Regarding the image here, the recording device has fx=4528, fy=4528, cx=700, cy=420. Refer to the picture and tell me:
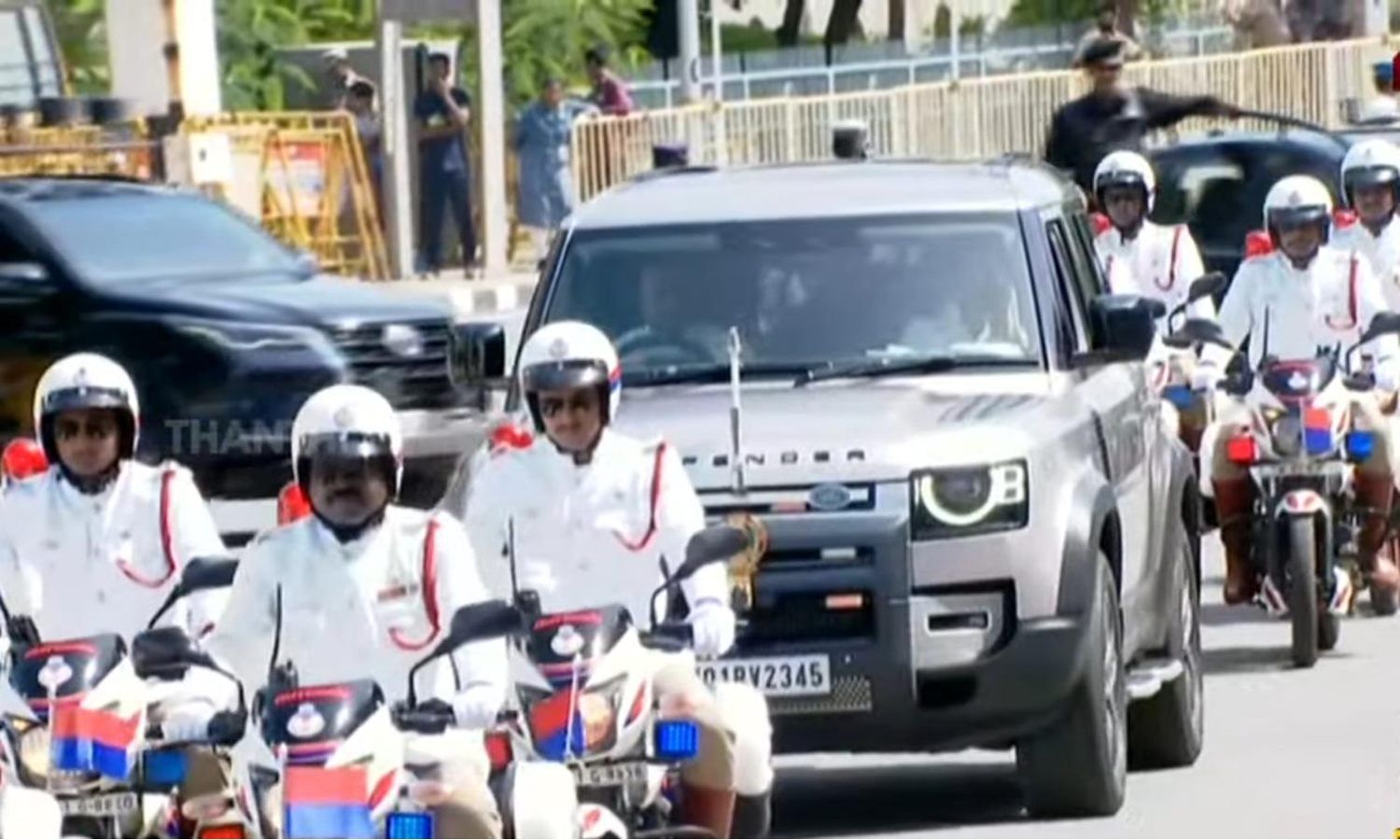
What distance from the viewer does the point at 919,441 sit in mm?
11844

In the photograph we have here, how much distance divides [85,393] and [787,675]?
259 cm

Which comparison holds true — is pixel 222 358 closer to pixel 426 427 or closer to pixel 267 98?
pixel 426 427

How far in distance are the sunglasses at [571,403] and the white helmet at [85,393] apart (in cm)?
93

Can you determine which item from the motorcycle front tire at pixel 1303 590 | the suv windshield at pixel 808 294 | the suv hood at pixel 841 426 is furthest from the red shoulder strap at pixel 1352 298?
the suv hood at pixel 841 426

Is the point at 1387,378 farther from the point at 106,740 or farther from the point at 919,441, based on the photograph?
the point at 106,740

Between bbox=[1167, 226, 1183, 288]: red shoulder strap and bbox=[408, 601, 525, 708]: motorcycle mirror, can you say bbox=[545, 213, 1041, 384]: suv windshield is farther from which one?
bbox=[1167, 226, 1183, 288]: red shoulder strap

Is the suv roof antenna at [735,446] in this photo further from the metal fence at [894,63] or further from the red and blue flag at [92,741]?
the metal fence at [894,63]

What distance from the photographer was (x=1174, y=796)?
41.9 feet

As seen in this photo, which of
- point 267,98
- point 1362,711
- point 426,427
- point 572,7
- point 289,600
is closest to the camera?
point 289,600

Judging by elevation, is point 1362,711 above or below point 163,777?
below

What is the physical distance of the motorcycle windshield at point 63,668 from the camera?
9.02 metres

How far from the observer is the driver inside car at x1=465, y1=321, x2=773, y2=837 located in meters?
10.0

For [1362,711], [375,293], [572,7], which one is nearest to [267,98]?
[572,7]

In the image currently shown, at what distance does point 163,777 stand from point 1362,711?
6281mm
